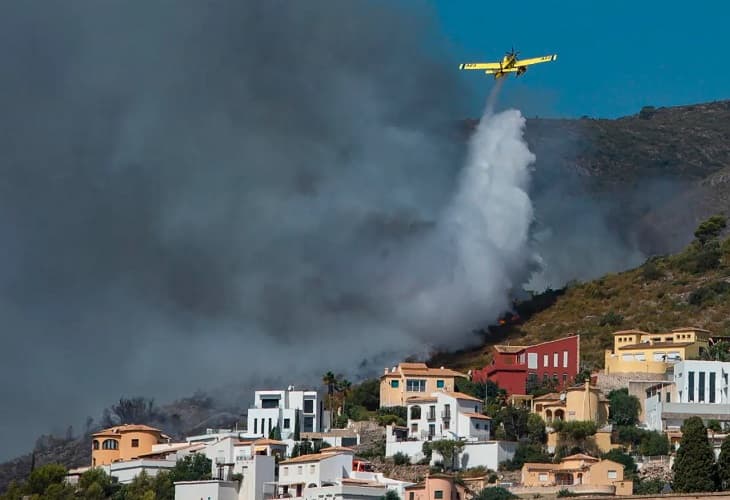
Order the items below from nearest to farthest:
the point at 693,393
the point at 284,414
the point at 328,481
Answer: the point at 328,481 → the point at 693,393 → the point at 284,414

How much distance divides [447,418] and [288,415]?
1014cm

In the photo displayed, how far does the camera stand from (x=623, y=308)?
389ft

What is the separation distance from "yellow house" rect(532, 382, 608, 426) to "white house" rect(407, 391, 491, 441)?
10.4 feet

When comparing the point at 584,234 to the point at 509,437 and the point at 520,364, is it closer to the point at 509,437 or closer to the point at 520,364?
the point at 520,364

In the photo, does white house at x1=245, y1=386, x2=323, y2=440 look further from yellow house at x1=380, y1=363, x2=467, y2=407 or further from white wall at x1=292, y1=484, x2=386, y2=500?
white wall at x1=292, y1=484, x2=386, y2=500

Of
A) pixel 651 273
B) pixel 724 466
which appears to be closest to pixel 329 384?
pixel 651 273

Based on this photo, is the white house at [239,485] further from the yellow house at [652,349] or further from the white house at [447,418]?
the yellow house at [652,349]

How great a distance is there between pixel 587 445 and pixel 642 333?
15.0 m

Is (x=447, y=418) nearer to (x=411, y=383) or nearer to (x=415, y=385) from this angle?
(x=415, y=385)

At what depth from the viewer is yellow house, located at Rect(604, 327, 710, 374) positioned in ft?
334

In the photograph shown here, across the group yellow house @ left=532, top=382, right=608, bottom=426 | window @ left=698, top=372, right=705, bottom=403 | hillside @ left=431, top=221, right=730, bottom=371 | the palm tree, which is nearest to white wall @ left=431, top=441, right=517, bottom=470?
yellow house @ left=532, top=382, right=608, bottom=426

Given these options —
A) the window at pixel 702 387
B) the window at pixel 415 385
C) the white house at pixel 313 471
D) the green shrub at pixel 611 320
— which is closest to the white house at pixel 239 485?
the white house at pixel 313 471

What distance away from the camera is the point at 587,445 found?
3625 inches

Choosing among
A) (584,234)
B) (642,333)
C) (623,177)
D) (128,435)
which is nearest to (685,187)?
(623,177)
